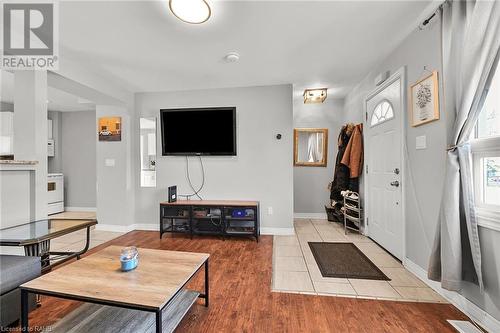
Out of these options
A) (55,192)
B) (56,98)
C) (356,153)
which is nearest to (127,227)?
(55,192)

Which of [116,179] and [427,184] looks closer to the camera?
[427,184]

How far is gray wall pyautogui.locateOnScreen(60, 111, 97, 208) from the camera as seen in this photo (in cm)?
511

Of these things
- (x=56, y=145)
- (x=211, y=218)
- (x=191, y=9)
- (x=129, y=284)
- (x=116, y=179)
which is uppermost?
(x=191, y=9)

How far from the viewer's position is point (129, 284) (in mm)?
1197

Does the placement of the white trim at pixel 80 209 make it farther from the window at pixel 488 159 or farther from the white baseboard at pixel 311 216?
the window at pixel 488 159

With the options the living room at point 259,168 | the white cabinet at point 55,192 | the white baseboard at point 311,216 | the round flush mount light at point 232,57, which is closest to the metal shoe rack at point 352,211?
the living room at point 259,168

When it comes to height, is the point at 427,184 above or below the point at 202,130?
below

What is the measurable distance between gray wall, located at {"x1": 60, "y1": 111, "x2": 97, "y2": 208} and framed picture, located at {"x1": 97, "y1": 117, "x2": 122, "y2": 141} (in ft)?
5.88

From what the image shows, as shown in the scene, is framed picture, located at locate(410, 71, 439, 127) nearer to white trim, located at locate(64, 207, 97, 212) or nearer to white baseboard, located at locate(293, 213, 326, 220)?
white baseboard, located at locate(293, 213, 326, 220)

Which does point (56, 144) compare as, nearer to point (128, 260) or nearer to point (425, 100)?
point (128, 260)

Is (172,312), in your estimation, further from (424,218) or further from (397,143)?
(397,143)

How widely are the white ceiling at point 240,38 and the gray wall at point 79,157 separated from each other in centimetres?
279

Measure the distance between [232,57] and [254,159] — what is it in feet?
5.21

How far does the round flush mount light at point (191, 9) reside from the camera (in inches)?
62.4
